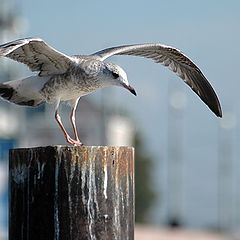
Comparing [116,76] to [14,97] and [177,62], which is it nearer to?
[177,62]

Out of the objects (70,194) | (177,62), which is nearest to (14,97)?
(177,62)

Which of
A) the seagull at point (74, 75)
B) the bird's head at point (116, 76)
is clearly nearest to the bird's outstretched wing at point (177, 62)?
the seagull at point (74, 75)

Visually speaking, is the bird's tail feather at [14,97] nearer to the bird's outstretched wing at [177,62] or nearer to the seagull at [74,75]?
the seagull at [74,75]

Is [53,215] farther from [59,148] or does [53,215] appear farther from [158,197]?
[158,197]

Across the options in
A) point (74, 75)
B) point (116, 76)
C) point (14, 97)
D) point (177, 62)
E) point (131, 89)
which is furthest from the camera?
point (177, 62)

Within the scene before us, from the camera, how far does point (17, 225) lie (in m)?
4.37

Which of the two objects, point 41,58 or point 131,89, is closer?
point 131,89

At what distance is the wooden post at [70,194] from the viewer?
13.9 ft

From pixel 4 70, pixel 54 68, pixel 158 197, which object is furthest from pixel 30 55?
pixel 158 197

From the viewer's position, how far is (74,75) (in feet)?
23.0

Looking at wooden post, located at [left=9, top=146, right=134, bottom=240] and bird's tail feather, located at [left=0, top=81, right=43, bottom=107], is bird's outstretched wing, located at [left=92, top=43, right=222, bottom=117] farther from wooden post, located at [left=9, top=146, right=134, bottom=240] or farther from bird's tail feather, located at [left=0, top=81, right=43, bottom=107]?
wooden post, located at [left=9, top=146, right=134, bottom=240]

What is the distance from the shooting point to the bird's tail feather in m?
7.55

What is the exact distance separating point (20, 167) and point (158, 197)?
64493 mm

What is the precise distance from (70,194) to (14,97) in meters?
3.55
